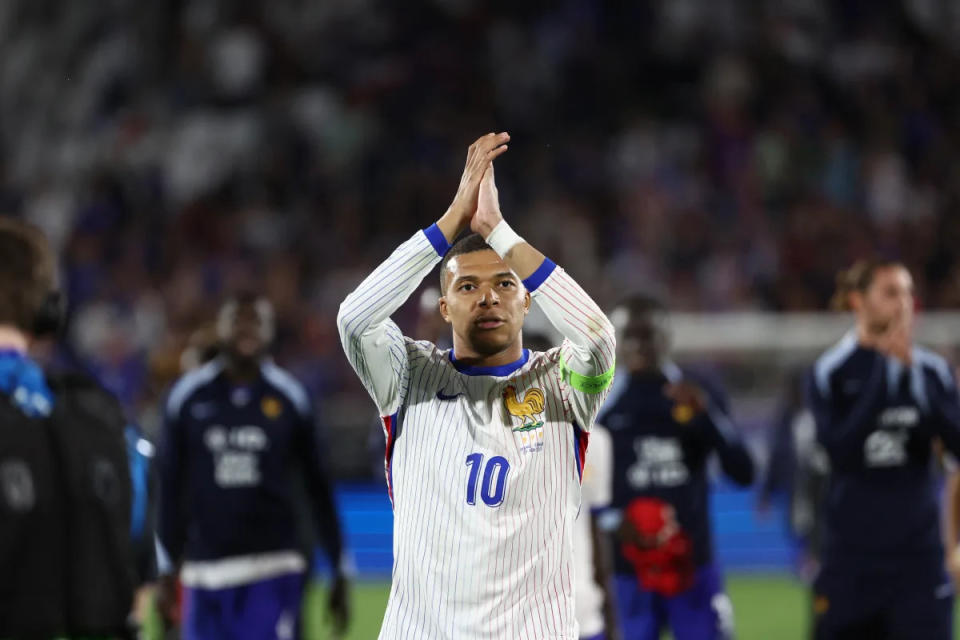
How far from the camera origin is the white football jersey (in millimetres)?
4602

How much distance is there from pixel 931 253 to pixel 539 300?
14.4 metres

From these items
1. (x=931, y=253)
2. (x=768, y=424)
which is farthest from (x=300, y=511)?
(x=931, y=253)

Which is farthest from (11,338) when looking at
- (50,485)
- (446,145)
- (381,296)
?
(446,145)

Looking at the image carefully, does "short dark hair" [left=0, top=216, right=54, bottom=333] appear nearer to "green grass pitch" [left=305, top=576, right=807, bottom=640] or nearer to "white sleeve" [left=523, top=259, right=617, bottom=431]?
"white sleeve" [left=523, top=259, right=617, bottom=431]

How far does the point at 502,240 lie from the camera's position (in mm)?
4621

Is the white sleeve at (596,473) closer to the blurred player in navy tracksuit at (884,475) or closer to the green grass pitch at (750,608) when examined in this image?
the blurred player in navy tracksuit at (884,475)

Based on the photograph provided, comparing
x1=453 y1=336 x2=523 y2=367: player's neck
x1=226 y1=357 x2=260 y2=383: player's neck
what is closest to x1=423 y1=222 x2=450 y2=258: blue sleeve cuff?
x1=453 y1=336 x2=523 y2=367: player's neck

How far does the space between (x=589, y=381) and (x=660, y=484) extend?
3.88 metres

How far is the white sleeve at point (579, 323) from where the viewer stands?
180 inches

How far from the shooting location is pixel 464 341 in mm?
4836

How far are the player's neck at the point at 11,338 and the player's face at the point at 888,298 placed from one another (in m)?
4.76

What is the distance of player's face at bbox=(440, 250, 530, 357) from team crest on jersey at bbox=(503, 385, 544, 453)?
16 centimetres

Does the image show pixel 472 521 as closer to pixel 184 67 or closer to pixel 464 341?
pixel 464 341

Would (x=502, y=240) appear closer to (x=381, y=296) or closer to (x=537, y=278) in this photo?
(x=537, y=278)
